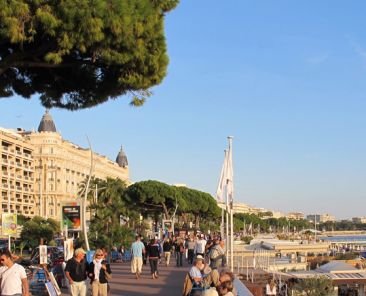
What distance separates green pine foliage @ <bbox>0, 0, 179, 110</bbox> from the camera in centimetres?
775

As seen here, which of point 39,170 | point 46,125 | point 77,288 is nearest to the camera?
point 77,288

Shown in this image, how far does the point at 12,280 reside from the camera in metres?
8.77

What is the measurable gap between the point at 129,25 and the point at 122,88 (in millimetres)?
1533

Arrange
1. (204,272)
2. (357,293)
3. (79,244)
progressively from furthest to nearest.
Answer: (357,293)
(79,244)
(204,272)

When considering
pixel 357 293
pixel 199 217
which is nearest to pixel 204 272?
pixel 357 293

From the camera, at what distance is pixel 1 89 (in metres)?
10.1

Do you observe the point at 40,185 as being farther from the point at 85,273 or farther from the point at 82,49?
the point at 82,49

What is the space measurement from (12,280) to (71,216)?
46.0ft

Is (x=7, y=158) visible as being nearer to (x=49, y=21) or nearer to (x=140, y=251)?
(x=140, y=251)

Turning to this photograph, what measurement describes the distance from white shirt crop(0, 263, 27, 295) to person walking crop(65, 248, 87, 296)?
8.70ft

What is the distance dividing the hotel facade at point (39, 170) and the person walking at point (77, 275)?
236ft

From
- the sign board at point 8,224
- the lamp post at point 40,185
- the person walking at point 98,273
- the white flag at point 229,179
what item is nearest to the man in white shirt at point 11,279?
the person walking at point 98,273

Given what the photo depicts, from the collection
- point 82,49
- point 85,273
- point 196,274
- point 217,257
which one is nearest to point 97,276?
point 85,273

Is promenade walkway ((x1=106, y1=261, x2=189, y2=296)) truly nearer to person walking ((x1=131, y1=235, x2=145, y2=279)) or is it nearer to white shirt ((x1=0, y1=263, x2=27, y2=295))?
person walking ((x1=131, y1=235, x2=145, y2=279))
